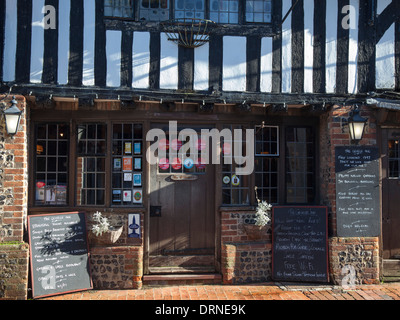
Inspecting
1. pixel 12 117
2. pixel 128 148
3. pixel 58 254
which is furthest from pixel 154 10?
pixel 58 254

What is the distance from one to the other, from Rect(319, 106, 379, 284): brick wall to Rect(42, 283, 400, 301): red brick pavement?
0.24m

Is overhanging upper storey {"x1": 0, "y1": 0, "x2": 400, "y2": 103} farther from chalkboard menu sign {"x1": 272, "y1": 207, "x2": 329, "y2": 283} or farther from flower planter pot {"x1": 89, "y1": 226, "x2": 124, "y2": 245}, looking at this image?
flower planter pot {"x1": 89, "y1": 226, "x2": 124, "y2": 245}

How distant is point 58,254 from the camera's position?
5.31m

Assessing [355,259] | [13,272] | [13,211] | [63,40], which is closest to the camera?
[13,272]

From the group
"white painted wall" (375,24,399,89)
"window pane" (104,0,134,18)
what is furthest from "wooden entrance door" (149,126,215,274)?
"white painted wall" (375,24,399,89)

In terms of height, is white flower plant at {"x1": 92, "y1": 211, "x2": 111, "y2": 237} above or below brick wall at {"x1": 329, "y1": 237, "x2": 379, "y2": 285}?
above

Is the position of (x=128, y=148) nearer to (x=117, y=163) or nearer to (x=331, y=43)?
(x=117, y=163)

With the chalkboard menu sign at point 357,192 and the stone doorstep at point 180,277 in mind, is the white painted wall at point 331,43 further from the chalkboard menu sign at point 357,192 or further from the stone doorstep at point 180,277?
the stone doorstep at point 180,277

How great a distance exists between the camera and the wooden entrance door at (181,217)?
5.77m

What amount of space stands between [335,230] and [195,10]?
420 centimetres

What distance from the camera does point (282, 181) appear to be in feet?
19.8

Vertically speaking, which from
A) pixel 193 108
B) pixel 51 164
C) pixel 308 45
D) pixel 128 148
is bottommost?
pixel 51 164

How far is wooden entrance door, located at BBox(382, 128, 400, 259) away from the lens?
5.90 metres

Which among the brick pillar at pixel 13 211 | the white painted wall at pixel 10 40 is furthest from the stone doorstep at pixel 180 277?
the white painted wall at pixel 10 40
